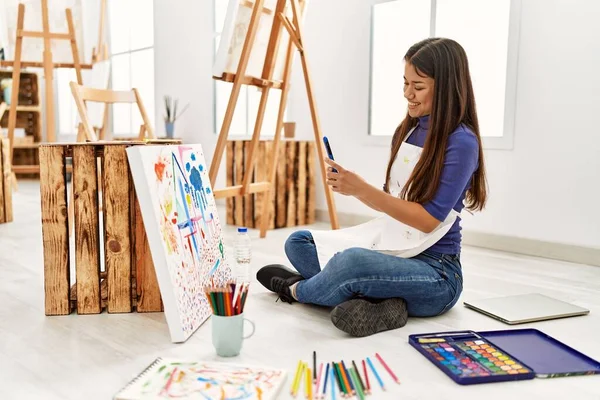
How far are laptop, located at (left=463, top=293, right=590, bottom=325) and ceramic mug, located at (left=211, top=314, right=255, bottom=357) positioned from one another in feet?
2.79

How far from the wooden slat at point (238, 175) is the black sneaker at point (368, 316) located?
1909 millimetres

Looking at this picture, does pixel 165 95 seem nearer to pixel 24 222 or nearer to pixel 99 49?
pixel 99 49

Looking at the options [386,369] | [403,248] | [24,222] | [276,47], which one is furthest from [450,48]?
[24,222]

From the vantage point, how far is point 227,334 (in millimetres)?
1425

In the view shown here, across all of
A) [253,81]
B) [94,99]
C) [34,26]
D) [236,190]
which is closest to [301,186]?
[236,190]

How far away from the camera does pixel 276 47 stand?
2.89 m

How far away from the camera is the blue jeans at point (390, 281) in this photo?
1628 mm

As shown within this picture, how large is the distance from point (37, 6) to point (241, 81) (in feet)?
7.46

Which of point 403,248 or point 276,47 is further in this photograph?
point 276,47

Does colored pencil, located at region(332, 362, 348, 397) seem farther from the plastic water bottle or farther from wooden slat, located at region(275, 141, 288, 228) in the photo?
wooden slat, located at region(275, 141, 288, 228)

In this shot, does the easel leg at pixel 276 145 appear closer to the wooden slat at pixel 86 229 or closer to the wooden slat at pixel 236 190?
the wooden slat at pixel 236 190

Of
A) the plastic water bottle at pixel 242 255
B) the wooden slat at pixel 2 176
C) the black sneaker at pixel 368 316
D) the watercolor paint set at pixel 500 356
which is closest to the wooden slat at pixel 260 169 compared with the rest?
the plastic water bottle at pixel 242 255

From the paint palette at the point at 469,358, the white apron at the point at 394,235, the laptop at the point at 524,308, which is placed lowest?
the laptop at the point at 524,308

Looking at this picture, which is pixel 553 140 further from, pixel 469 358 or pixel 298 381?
pixel 298 381
